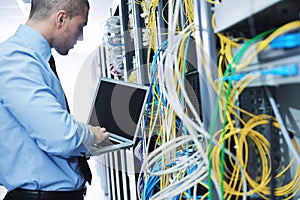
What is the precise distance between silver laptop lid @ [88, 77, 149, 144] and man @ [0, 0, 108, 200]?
170mm

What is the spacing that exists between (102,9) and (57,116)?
12.6ft

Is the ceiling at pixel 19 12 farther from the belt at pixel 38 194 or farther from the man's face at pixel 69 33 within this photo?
the belt at pixel 38 194

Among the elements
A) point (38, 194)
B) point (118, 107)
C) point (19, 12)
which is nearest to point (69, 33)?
point (118, 107)

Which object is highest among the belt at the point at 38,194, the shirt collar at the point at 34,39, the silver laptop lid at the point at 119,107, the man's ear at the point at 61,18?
the man's ear at the point at 61,18

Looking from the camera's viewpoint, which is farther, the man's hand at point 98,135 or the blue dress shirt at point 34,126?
the man's hand at point 98,135

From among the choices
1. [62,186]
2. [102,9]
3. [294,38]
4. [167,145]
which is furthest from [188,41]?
[102,9]

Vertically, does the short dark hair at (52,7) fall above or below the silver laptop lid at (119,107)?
above

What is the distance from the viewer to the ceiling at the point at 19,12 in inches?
166

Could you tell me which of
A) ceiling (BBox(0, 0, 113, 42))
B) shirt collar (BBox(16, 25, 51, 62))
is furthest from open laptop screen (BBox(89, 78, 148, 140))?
ceiling (BBox(0, 0, 113, 42))

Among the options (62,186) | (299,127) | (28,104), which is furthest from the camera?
(62,186)

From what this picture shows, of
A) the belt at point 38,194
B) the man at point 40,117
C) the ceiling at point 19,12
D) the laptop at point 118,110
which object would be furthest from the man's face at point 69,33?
the ceiling at point 19,12

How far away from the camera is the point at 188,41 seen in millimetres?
926

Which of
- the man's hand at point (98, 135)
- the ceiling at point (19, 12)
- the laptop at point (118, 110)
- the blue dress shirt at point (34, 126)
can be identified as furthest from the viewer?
the ceiling at point (19, 12)

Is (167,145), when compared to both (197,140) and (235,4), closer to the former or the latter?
(197,140)
